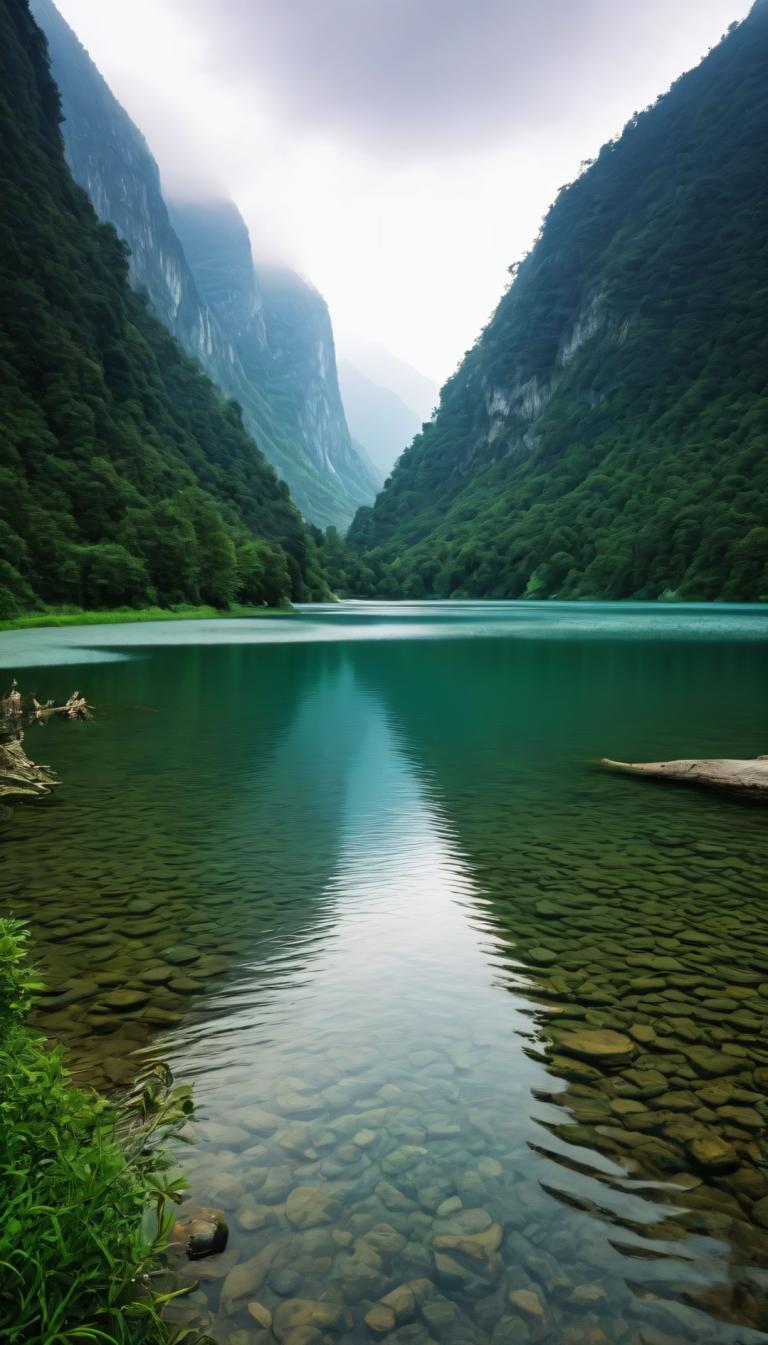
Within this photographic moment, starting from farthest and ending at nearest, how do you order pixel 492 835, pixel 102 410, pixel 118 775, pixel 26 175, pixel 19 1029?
pixel 26 175
pixel 102 410
pixel 118 775
pixel 492 835
pixel 19 1029

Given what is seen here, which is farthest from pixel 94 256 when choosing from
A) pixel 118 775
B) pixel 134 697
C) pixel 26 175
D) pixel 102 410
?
pixel 118 775

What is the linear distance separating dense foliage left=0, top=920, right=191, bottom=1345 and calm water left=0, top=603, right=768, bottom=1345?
59cm

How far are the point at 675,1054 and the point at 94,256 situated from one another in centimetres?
21715

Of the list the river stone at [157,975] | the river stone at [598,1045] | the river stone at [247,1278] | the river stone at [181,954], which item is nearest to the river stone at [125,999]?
the river stone at [157,975]

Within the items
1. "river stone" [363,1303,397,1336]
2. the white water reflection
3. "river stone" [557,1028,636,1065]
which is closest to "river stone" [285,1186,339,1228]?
"river stone" [363,1303,397,1336]

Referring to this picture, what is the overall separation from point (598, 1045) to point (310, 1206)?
3.41 meters

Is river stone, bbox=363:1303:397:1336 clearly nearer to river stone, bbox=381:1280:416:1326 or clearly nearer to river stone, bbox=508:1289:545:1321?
river stone, bbox=381:1280:416:1326

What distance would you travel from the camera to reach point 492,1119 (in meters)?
6.45

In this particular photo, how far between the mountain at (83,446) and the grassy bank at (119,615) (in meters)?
1.87

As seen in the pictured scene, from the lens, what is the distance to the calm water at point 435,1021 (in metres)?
4.79

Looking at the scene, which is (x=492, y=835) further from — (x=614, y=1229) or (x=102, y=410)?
(x=102, y=410)

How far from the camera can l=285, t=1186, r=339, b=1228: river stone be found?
5.20 meters

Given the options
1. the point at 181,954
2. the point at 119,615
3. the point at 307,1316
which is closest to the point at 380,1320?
the point at 307,1316

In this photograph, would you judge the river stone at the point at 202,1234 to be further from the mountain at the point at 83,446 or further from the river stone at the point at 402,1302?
the mountain at the point at 83,446
